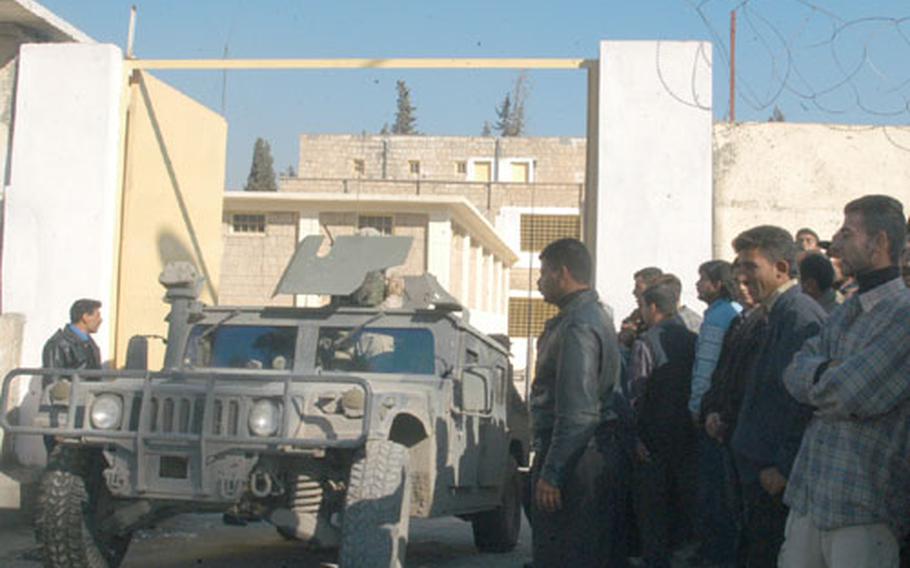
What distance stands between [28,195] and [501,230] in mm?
27897

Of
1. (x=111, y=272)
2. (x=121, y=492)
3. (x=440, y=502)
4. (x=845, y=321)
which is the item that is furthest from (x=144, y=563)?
(x=845, y=321)

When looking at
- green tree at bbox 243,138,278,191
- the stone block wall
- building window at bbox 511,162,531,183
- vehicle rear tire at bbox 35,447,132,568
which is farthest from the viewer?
green tree at bbox 243,138,278,191

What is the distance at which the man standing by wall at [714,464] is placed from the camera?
6125 millimetres

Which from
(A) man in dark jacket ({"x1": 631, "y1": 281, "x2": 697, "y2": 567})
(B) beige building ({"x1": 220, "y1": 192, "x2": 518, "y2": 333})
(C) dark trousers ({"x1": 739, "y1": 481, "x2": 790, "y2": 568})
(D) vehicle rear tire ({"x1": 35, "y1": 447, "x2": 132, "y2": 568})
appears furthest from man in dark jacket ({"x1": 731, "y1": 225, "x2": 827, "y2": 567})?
(B) beige building ({"x1": 220, "y1": 192, "x2": 518, "y2": 333})

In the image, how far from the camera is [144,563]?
7.32 meters

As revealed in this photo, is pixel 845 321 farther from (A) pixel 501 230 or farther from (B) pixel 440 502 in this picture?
(A) pixel 501 230

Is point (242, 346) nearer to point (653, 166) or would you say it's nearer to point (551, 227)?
point (653, 166)

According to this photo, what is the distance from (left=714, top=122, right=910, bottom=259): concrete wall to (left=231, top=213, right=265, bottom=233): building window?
63.7ft

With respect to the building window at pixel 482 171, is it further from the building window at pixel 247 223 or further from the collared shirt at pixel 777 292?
the collared shirt at pixel 777 292

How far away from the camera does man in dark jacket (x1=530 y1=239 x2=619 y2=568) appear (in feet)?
14.2

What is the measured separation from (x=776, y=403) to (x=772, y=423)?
0.08 metres

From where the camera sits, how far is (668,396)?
643 centimetres

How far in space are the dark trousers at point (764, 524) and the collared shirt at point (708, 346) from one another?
1.53 meters

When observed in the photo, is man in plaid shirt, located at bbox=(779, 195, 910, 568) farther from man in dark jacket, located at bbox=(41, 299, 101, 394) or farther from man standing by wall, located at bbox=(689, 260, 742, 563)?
man in dark jacket, located at bbox=(41, 299, 101, 394)
